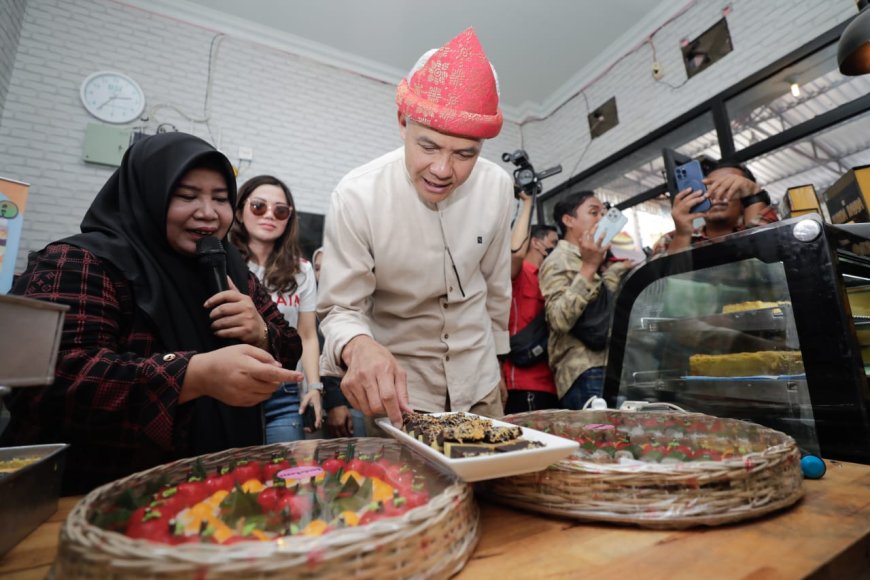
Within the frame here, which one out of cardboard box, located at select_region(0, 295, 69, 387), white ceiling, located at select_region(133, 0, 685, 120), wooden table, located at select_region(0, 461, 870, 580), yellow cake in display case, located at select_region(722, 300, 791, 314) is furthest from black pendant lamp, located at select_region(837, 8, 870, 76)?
white ceiling, located at select_region(133, 0, 685, 120)

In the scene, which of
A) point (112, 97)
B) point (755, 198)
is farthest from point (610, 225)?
point (112, 97)

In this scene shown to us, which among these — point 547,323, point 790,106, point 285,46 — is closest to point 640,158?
point 790,106

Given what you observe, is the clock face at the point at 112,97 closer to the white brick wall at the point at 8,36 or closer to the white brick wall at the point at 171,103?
the white brick wall at the point at 171,103

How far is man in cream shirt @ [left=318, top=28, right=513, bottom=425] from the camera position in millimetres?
1396

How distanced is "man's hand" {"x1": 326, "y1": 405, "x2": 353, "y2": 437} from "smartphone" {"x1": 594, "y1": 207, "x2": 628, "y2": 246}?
1632 millimetres

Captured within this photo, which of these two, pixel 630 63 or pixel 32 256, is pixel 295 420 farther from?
pixel 630 63

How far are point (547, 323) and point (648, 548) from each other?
220cm

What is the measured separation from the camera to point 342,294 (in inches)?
57.2

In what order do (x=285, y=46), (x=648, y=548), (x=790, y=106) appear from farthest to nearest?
(x=285, y=46), (x=790, y=106), (x=648, y=548)

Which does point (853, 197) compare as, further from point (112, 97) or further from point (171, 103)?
point (112, 97)

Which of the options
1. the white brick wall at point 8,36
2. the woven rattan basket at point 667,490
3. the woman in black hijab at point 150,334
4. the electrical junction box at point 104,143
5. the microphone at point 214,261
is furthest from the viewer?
the electrical junction box at point 104,143

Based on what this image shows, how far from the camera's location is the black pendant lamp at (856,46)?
5.66 ft

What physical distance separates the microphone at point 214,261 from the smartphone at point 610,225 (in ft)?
6.04

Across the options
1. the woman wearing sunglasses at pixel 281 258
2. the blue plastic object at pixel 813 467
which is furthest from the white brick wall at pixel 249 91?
the blue plastic object at pixel 813 467
